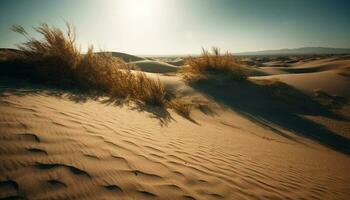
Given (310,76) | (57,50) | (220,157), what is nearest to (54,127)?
(220,157)

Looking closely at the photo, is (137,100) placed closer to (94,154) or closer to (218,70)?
(94,154)

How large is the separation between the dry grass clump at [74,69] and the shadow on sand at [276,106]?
3.11 m

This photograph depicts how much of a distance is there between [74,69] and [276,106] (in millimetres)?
6835

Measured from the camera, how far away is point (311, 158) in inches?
176

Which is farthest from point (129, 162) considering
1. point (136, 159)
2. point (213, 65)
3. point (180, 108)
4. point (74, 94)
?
point (213, 65)

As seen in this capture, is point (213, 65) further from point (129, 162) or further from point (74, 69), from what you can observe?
point (129, 162)

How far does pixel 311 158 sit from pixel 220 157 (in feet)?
8.04

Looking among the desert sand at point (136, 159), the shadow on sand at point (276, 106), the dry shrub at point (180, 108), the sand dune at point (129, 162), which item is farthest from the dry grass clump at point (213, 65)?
the sand dune at point (129, 162)

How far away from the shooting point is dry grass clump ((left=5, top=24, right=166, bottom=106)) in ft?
17.6

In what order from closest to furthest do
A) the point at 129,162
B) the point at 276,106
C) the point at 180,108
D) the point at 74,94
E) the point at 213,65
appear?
the point at 129,162 < the point at 74,94 < the point at 180,108 < the point at 276,106 < the point at 213,65

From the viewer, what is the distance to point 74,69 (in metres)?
5.74

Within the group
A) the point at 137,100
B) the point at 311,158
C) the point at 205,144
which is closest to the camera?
the point at 205,144

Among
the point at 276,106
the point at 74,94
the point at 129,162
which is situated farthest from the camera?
the point at 276,106

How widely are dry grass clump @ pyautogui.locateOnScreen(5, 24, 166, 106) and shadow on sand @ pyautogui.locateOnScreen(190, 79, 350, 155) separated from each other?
3114 mm
